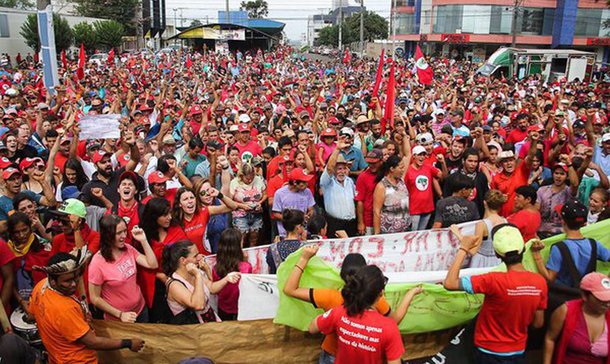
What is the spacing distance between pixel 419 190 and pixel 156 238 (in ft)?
10.8

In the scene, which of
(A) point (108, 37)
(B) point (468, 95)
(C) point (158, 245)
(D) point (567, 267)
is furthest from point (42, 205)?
(A) point (108, 37)

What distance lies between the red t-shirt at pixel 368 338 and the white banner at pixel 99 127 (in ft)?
16.4

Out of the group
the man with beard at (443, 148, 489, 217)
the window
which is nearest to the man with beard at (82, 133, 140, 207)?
the man with beard at (443, 148, 489, 217)

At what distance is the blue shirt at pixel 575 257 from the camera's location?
3.72m

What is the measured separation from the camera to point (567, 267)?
12.2ft

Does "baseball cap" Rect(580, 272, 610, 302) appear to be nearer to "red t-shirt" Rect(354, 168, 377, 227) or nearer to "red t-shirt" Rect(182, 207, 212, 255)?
"red t-shirt" Rect(354, 168, 377, 227)

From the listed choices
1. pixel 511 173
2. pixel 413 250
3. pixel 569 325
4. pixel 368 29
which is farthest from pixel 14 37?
pixel 368 29

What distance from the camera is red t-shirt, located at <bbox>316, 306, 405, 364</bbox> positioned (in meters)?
2.82

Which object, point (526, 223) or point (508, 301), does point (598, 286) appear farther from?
point (526, 223)

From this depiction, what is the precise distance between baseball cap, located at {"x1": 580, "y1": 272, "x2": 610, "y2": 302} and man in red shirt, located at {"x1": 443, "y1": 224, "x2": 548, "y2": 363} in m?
0.29

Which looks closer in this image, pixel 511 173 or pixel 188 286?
pixel 188 286

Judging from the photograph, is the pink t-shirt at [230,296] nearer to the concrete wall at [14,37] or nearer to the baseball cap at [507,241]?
the baseball cap at [507,241]

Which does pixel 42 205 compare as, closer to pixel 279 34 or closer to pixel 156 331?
pixel 156 331

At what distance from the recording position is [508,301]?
3.26m
